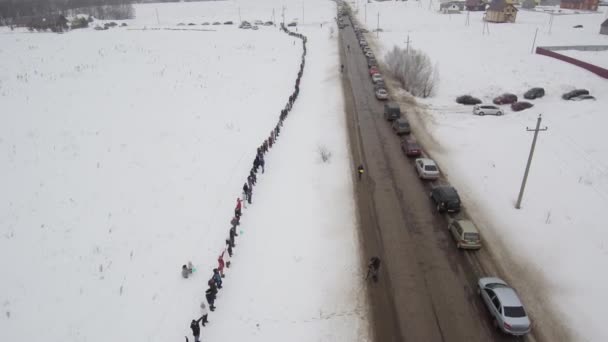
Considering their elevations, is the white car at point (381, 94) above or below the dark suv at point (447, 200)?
above

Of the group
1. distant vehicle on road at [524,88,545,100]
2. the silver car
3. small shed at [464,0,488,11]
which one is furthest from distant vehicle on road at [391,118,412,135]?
small shed at [464,0,488,11]

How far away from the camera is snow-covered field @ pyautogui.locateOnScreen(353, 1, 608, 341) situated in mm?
18172

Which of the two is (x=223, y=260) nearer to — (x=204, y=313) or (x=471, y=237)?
(x=204, y=313)

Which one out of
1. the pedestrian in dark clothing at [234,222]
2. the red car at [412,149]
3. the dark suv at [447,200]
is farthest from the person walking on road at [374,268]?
the red car at [412,149]

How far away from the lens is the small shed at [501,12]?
97875mm

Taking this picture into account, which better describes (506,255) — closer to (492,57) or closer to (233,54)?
(492,57)

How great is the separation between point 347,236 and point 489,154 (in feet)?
53.8

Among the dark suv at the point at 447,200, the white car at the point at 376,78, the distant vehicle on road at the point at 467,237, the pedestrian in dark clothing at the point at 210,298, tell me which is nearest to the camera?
the pedestrian in dark clothing at the point at 210,298

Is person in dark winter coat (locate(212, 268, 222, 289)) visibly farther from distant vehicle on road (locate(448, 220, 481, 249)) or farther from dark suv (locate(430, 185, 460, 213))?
dark suv (locate(430, 185, 460, 213))

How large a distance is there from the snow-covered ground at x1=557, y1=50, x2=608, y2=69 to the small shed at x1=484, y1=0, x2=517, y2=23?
39832mm

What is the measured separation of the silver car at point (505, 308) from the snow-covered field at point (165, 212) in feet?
17.0

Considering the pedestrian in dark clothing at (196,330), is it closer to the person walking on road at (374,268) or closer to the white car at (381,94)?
the person walking on road at (374,268)

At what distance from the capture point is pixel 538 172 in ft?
91.6

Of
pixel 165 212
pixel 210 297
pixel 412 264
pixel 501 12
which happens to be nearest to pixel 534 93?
pixel 412 264
